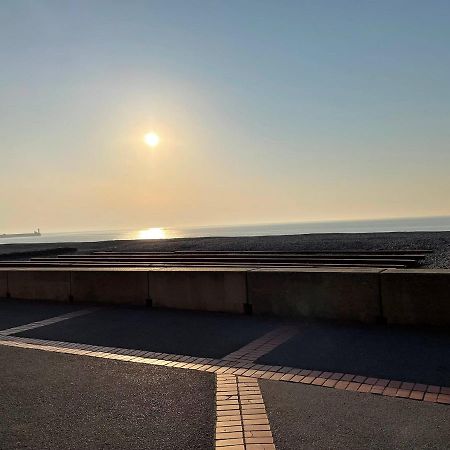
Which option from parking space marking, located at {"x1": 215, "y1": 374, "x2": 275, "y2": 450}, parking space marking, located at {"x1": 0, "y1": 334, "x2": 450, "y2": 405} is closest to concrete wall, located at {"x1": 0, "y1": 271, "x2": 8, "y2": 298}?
parking space marking, located at {"x1": 0, "y1": 334, "x2": 450, "y2": 405}

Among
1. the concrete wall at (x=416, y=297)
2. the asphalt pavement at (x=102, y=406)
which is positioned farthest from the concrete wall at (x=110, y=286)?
the concrete wall at (x=416, y=297)

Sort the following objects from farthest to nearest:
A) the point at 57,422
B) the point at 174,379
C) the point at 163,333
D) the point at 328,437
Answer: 1. the point at 163,333
2. the point at 174,379
3. the point at 57,422
4. the point at 328,437

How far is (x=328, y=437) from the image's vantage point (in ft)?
13.9

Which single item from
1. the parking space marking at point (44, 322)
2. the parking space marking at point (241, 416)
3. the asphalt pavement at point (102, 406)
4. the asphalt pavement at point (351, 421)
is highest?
the parking space marking at point (44, 322)

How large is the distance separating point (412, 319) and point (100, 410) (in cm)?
509

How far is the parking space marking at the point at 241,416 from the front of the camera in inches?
165

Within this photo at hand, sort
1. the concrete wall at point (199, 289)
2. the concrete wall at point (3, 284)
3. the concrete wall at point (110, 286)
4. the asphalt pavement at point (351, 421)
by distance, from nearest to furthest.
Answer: the asphalt pavement at point (351, 421) < the concrete wall at point (199, 289) < the concrete wall at point (110, 286) < the concrete wall at point (3, 284)

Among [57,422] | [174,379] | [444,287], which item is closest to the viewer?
[57,422]

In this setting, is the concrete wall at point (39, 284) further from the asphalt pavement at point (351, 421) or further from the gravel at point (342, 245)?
the gravel at point (342, 245)

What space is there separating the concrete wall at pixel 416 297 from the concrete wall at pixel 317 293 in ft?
0.63

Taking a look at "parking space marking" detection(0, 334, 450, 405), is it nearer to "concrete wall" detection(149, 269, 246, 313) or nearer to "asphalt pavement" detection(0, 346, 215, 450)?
"asphalt pavement" detection(0, 346, 215, 450)

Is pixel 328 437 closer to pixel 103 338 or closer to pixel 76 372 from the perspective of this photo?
pixel 76 372

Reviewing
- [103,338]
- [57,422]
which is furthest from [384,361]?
[103,338]

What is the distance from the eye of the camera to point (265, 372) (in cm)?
608
